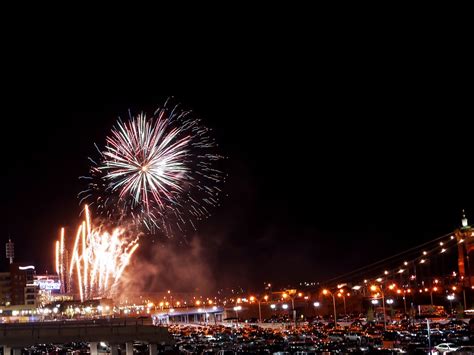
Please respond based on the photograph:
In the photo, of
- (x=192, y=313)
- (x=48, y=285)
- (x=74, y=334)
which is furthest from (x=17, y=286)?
(x=74, y=334)

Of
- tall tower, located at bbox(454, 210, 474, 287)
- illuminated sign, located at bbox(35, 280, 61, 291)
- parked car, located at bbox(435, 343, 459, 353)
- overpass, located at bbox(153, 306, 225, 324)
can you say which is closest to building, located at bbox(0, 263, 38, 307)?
illuminated sign, located at bbox(35, 280, 61, 291)

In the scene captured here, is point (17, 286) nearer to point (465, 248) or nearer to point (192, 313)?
point (192, 313)

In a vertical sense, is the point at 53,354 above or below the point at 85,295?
below

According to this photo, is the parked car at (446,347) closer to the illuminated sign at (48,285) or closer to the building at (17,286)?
the building at (17,286)

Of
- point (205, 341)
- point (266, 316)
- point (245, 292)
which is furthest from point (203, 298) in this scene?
point (205, 341)

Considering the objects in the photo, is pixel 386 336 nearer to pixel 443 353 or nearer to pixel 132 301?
pixel 443 353

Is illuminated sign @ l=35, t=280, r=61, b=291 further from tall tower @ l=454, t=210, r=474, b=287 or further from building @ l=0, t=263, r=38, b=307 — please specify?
tall tower @ l=454, t=210, r=474, b=287

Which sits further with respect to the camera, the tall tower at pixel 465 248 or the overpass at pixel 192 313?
the tall tower at pixel 465 248

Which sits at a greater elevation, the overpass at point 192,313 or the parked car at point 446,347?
the overpass at point 192,313

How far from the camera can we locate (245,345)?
173ft

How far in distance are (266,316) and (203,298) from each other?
66.7 m

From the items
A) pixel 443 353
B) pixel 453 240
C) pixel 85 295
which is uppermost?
pixel 453 240

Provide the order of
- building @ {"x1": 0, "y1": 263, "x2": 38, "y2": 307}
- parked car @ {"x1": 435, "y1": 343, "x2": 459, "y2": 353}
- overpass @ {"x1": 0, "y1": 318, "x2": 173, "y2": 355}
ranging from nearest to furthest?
overpass @ {"x1": 0, "y1": 318, "x2": 173, "y2": 355} < parked car @ {"x1": 435, "y1": 343, "x2": 459, "y2": 353} < building @ {"x1": 0, "y1": 263, "x2": 38, "y2": 307}

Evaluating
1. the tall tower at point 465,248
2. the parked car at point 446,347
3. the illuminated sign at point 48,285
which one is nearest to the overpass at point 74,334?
the parked car at point 446,347
